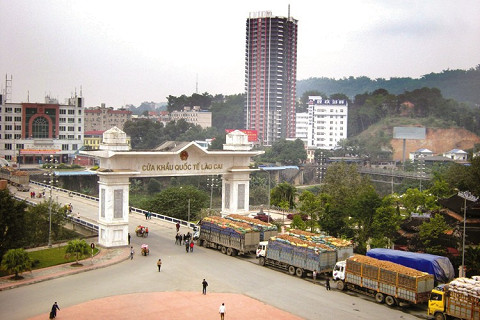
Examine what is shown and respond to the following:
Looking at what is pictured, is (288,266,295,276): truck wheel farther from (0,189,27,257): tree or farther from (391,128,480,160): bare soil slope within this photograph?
(391,128,480,160): bare soil slope

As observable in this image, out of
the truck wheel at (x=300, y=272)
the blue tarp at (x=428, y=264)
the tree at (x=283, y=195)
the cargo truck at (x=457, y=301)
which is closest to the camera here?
the cargo truck at (x=457, y=301)

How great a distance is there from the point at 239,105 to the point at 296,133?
76.6 ft

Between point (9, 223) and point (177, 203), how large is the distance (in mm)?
22837

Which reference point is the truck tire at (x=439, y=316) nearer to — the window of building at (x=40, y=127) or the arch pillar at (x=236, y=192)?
the arch pillar at (x=236, y=192)

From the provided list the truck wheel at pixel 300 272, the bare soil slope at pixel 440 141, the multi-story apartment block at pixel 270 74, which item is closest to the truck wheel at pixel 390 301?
the truck wheel at pixel 300 272

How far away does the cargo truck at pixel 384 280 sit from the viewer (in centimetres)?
2394

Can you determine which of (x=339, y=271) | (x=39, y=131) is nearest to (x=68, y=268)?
(x=339, y=271)

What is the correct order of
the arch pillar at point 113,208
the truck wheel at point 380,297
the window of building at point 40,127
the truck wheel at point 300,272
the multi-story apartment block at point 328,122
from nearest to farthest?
the truck wheel at point 380,297
the truck wheel at point 300,272
the arch pillar at point 113,208
the window of building at point 40,127
the multi-story apartment block at point 328,122

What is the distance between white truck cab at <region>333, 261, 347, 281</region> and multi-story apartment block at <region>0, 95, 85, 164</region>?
7028cm

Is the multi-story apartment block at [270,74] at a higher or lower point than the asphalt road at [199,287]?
higher

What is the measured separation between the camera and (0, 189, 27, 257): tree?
29938 millimetres

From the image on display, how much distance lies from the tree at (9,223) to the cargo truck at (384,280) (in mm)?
17941

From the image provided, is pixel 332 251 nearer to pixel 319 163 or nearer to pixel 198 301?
pixel 198 301

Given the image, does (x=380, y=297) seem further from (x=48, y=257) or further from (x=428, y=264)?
(x=48, y=257)
